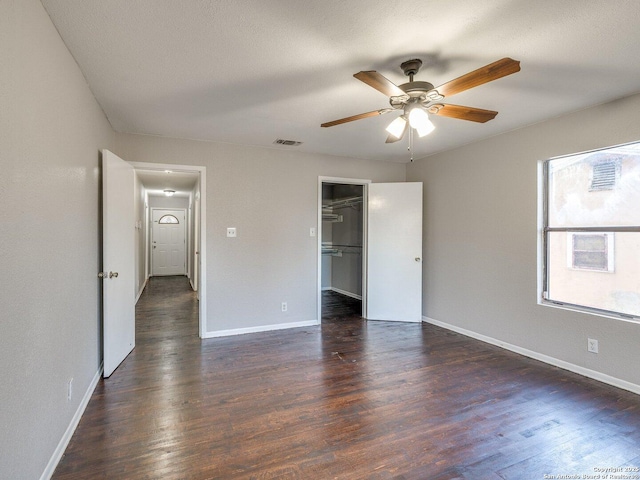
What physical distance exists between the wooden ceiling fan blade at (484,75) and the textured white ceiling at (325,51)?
252 millimetres

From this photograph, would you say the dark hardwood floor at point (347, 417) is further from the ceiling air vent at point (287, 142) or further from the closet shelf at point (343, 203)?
the closet shelf at point (343, 203)

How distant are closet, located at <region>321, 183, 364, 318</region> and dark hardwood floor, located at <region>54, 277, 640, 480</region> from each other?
2.63m

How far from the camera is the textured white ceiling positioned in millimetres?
1655

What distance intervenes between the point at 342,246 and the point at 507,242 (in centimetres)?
357

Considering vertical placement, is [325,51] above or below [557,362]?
above

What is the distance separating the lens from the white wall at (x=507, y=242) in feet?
8.98

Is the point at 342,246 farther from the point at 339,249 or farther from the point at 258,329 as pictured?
the point at 258,329

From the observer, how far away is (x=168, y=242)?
9641mm

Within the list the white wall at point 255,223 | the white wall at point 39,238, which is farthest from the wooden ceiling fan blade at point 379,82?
the white wall at point 255,223

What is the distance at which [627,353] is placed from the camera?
2.62m

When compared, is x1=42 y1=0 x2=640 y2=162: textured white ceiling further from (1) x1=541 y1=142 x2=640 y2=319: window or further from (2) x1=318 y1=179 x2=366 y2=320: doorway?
(2) x1=318 y1=179 x2=366 y2=320: doorway

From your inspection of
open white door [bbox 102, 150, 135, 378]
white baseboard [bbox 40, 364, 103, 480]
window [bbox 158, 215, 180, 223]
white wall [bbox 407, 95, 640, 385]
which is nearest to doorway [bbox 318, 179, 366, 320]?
white wall [bbox 407, 95, 640, 385]

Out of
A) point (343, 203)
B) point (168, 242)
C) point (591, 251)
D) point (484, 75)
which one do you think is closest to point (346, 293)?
point (343, 203)

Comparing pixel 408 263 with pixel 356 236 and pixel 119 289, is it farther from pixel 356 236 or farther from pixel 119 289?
pixel 119 289
